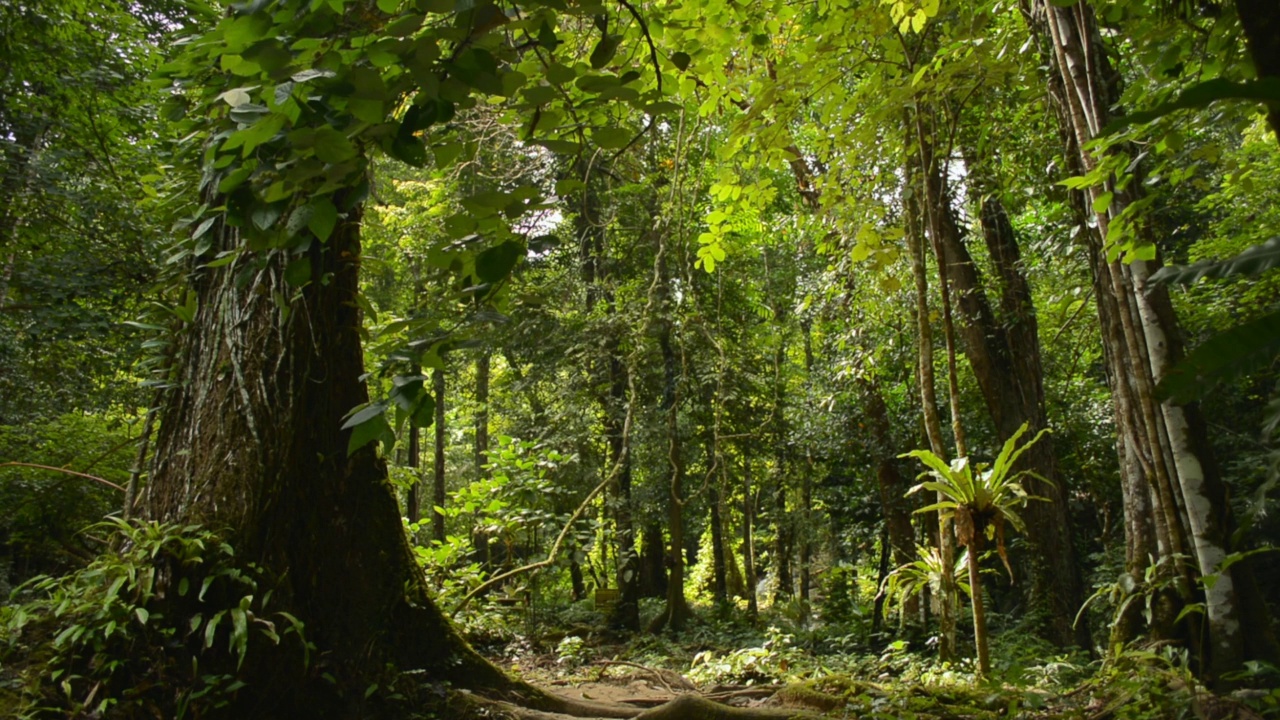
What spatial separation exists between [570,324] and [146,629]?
734 cm

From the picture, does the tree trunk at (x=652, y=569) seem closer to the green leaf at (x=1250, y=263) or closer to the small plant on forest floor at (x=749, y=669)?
the small plant on forest floor at (x=749, y=669)

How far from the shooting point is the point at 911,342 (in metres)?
8.02

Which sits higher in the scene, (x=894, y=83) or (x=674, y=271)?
(x=674, y=271)

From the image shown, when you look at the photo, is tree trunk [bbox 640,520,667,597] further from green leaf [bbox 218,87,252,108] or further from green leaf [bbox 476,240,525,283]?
green leaf [bbox 218,87,252,108]

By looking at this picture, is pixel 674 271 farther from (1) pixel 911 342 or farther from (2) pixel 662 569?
(2) pixel 662 569

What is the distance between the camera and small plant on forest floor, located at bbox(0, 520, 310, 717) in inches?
88.3

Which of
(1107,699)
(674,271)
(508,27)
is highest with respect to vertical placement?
(674,271)

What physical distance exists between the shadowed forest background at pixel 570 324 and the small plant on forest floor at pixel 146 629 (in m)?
0.01

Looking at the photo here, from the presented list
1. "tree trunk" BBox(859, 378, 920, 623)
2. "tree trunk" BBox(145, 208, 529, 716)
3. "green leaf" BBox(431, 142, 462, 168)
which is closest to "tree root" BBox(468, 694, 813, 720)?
"tree trunk" BBox(145, 208, 529, 716)

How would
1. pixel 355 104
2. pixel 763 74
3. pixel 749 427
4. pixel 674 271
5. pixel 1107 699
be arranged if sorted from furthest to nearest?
pixel 749 427, pixel 674 271, pixel 763 74, pixel 1107 699, pixel 355 104

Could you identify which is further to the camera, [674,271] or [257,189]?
[674,271]

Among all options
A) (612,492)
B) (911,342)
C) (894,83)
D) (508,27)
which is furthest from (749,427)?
(508,27)

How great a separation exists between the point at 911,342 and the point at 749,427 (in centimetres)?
295

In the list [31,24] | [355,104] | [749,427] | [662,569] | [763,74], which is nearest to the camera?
[355,104]
